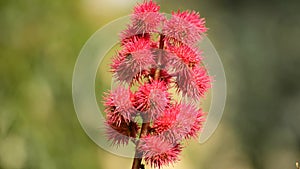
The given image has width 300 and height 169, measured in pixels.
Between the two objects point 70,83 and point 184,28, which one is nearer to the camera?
point 184,28

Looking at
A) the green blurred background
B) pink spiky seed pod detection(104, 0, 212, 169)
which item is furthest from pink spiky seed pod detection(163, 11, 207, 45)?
the green blurred background

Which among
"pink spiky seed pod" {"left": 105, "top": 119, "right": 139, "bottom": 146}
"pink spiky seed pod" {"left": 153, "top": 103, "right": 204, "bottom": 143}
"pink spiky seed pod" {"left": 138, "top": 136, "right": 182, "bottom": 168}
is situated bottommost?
"pink spiky seed pod" {"left": 138, "top": 136, "right": 182, "bottom": 168}

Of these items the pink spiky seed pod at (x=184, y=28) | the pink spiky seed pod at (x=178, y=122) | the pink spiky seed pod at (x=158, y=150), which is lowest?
the pink spiky seed pod at (x=158, y=150)

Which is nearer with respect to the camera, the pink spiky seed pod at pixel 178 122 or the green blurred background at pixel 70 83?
the pink spiky seed pod at pixel 178 122

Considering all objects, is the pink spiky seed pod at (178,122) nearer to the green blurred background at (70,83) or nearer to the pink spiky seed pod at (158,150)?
the pink spiky seed pod at (158,150)

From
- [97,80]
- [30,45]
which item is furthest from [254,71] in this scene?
[30,45]

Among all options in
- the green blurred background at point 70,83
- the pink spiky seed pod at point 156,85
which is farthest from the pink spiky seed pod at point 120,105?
the green blurred background at point 70,83

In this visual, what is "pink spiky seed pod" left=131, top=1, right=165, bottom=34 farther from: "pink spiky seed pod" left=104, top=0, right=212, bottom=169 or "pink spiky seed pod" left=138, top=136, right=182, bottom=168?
"pink spiky seed pod" left=138, top=136, right=182, bottom=168

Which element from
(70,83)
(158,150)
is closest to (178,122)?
(158,150)

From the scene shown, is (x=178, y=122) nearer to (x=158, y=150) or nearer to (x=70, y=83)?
(x=158, y=150)

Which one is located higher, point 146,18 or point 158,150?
point 146,18
